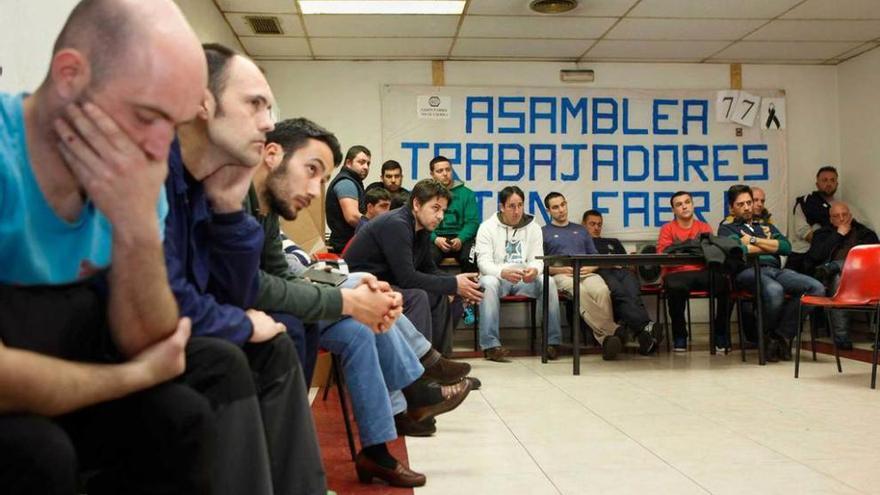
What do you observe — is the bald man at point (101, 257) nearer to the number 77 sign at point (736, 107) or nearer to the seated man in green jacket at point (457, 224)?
the seated man in green jacket at point (457, 224)

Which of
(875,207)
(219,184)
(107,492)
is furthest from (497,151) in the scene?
(107,492)

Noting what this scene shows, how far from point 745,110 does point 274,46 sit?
406 cm

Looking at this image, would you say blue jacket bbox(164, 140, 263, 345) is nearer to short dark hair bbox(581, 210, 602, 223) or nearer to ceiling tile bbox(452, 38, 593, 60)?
ceiling tile bbox(452, 38, 593, 60)

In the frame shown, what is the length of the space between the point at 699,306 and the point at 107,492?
6235 mm

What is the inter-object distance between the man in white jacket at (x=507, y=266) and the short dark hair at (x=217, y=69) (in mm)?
3831

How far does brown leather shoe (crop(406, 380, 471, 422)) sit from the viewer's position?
8.31 feet

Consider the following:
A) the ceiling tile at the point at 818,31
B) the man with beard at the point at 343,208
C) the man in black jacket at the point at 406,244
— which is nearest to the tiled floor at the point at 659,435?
the man in black jacket at the point at 406,244

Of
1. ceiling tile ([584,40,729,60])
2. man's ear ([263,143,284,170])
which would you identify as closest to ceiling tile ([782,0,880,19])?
ceiling tile ([584,40,729,60])

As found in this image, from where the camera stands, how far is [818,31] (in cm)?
584

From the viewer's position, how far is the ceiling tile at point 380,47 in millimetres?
5965

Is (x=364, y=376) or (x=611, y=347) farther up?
(x=364, y=376)

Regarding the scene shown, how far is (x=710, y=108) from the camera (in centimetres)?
670

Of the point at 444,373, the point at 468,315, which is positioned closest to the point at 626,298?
the point at 468,315

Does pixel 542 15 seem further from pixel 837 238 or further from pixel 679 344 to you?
pixel 837 238
